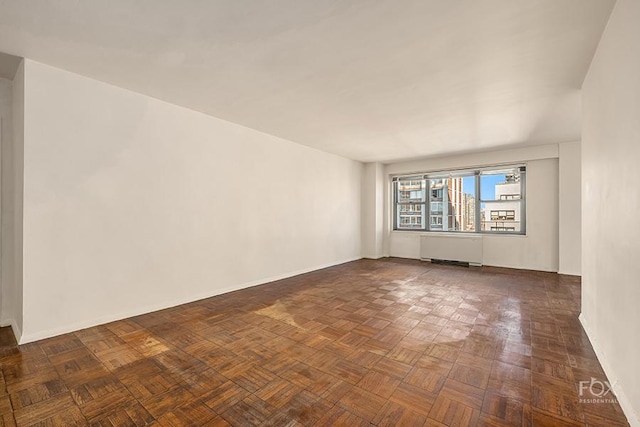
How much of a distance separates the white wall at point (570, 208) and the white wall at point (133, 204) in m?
5.06

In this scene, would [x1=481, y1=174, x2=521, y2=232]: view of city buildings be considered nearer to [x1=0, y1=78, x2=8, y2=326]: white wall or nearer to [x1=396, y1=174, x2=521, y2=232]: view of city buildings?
[x1=396, y1=174, x2=521, y2=232]: view of city buildings

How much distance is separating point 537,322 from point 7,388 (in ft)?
14.4

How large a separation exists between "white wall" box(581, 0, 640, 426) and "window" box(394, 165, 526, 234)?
12.8ft

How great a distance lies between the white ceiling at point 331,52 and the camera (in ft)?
5.97

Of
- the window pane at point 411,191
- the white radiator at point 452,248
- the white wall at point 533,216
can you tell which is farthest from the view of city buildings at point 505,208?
the window pane at point 411,191

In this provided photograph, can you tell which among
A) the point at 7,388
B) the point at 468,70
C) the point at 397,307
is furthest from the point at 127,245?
the point at 468,70

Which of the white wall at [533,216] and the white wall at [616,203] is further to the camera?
the white wall at [533,216]

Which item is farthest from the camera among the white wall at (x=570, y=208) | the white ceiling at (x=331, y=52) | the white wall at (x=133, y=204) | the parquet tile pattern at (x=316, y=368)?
the white wall at (x=570, y=208)

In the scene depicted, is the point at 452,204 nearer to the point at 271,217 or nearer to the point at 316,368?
the point at 271,217

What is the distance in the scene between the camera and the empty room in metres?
1.69

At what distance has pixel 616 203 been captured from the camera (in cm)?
177

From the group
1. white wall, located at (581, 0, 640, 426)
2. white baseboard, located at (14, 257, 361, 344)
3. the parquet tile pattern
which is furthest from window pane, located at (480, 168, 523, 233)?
white baseboard, located at (14, 257, 361, 344)

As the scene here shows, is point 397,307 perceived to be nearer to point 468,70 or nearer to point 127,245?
point 468,70

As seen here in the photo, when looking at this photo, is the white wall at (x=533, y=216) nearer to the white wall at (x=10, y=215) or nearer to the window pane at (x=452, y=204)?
the window pane at (x=452, y=204)
